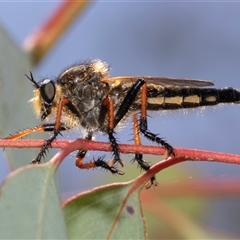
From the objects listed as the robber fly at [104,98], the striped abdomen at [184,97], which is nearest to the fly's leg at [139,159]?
the robber fly at [104,98]

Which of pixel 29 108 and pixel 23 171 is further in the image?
pixel 29 108

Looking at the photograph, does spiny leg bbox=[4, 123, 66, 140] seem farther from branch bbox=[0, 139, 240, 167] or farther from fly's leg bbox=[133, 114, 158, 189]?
branch bbox=[0, 139, 240, 167]

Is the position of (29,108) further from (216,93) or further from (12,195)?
(12,195)

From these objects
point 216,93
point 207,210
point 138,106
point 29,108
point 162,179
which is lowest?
point 207,210

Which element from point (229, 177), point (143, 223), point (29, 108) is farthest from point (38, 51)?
point (143, 223)

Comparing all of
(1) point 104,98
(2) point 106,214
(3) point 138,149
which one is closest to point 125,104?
(1) point 104,98

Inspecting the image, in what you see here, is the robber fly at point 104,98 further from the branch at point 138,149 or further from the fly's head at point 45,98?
the branch at point 138,149

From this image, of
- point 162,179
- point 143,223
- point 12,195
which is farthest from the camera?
point 162,179
